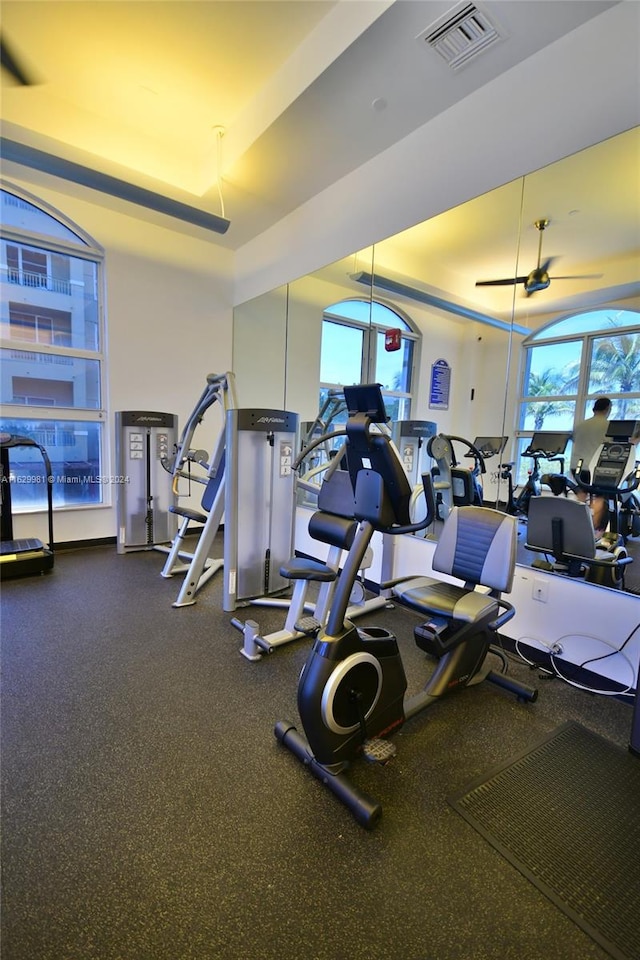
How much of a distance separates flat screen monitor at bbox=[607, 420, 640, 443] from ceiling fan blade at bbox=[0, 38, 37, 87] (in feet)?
16.7

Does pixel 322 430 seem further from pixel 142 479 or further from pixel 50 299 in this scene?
pixel 50 299

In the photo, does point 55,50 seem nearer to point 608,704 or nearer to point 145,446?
point 145,446

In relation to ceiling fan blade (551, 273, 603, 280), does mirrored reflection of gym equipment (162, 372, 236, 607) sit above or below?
below

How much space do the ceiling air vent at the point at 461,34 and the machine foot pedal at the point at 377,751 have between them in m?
3.90

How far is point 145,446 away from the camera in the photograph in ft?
15.9

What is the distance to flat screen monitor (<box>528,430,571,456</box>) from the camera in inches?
107

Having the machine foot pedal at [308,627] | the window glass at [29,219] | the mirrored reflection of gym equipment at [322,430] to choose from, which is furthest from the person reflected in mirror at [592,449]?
the window glass at [29,219]

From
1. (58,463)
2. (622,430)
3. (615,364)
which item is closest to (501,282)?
(615,364)

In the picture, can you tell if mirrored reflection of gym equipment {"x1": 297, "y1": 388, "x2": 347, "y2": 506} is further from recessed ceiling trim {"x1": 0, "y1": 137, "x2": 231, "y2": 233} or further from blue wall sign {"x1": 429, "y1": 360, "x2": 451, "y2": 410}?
recessed ceiling trim {"x1": 0, "y1": 137, "x2": 231, "y2": 233}

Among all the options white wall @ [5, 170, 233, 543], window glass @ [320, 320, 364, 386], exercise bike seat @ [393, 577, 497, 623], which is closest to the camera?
exercise bike seat @ [393, 577, 497, 623]

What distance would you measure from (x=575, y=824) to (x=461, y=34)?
418 centimetres

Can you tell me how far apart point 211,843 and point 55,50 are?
16.8ft

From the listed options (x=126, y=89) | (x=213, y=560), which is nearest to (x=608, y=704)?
(x=213, y=560)

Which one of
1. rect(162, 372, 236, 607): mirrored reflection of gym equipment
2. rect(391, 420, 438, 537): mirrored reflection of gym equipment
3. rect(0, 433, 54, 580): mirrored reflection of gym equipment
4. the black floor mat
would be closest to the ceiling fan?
rect(391, 420, 438, 537): mirrored reflection of gym equipment
